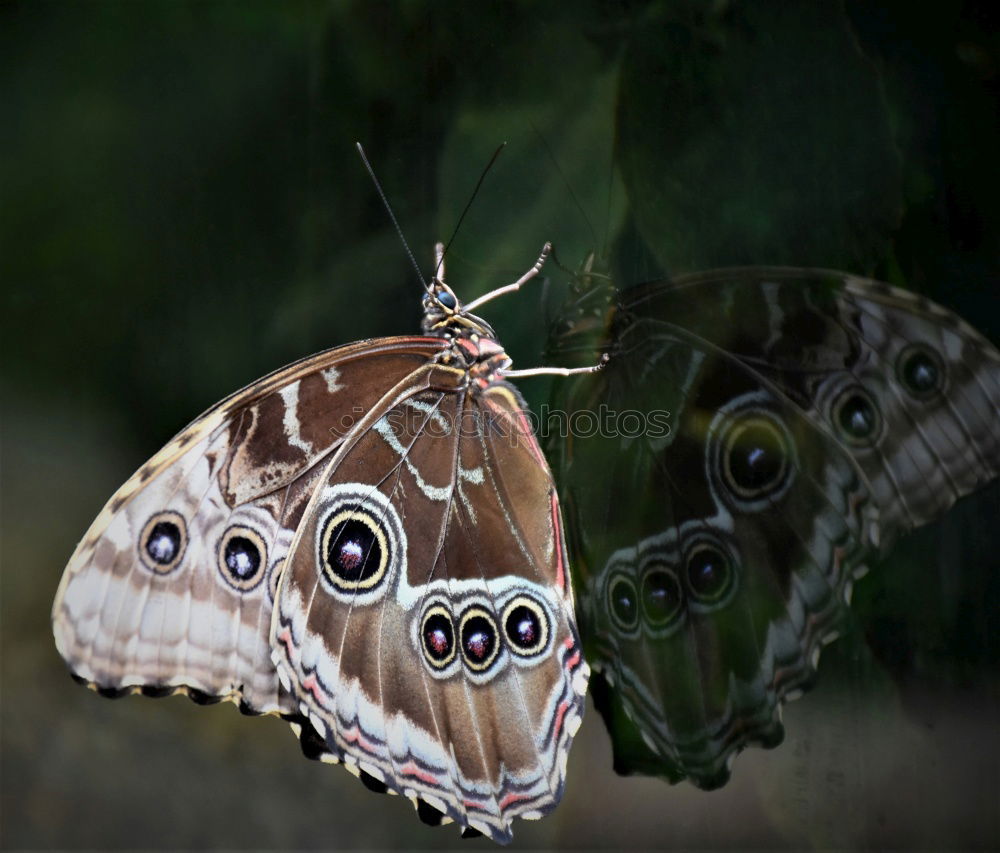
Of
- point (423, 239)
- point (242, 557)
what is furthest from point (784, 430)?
point (242, 557)

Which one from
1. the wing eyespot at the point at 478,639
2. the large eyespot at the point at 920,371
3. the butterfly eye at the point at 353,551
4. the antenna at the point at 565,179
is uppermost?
the antenna at the point at 565,179

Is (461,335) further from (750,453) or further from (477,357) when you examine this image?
(750,453)

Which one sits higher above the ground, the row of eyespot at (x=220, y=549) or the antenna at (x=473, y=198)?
the antenna at (x=473, y=198)

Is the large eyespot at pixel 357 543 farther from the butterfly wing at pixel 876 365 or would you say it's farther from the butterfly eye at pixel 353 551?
the butterfly wing at pixel 876 365

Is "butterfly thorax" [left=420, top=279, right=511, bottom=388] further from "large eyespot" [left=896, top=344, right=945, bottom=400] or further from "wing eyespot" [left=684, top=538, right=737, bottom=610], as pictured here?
"large eyespot" [left=896, top=344, right=945, bottom=400]

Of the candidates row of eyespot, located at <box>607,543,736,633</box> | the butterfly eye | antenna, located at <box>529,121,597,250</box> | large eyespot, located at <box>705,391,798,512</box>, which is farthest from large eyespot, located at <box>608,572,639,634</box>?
antenna, located at <box>529,121,597,250</box>

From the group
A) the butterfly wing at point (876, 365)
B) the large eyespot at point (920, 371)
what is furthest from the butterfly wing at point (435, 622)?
the large eyespot at point (920, 371)

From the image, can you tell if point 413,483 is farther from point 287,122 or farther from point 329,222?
point 287,122
